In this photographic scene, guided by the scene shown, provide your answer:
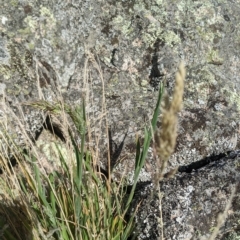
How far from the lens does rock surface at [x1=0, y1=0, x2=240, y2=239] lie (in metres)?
2.86

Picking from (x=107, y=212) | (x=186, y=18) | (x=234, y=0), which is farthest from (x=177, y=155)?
(x=234, y=0)

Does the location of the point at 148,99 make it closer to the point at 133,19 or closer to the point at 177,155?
the point at 177,155

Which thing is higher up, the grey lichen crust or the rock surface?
the rock surface

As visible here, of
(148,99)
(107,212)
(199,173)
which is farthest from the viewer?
(148,99)

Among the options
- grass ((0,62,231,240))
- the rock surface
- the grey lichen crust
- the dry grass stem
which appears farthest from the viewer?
the rock surface

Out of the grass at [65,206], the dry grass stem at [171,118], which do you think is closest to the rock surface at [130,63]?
the grass at [65,206]

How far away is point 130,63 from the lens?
3.28m

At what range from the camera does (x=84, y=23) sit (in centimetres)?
323

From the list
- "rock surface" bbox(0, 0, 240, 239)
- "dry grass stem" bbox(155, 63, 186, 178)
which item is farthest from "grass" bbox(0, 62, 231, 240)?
"dry grass stem" bbox(155, 63, 186, 178)

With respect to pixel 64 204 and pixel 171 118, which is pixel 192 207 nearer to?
pixel 64 204

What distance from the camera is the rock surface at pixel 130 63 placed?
2857 mm

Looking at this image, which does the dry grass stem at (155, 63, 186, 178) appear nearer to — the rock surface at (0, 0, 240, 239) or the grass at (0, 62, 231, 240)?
the grass at (0, 62, 231, 240)

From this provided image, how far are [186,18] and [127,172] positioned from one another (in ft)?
4.52

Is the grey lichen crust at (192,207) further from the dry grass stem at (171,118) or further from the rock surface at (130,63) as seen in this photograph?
the dry grass stem at (171,118)
